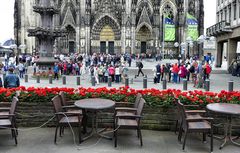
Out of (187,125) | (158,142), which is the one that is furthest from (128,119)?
(187,125)

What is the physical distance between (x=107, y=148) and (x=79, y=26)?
44.6 m

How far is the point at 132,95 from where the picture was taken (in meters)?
8.27

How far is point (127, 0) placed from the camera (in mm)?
49531

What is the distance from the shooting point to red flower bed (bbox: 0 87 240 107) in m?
7.87


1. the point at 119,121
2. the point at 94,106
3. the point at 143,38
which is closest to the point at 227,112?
the point at 119,121

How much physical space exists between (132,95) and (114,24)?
43896 mm

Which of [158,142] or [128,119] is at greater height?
[128,119]

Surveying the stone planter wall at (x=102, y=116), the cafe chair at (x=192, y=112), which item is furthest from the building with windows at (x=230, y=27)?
the stone planter wall at (x=102, y=116)

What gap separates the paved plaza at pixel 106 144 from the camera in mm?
6449

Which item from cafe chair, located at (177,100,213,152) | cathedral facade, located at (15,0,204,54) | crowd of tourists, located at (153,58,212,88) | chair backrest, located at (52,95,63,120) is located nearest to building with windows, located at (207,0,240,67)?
crowd of tourists, located at (153,58,212,88)

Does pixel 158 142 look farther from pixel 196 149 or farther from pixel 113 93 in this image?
pixel 113 93

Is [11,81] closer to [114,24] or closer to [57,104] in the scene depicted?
[57,104]

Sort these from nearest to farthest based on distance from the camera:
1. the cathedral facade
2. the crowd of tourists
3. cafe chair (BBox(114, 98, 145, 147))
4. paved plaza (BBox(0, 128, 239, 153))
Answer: paved plaza (BBox(0, 128, 239, 153)), cafe chair (BBox(114, 98, 145, 147)), the crowd of tourists, the cathedral facade

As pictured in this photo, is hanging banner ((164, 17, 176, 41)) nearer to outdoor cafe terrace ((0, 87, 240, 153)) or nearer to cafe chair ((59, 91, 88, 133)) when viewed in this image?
outdoor cafe terrace ((0, 87, 240, 153))
